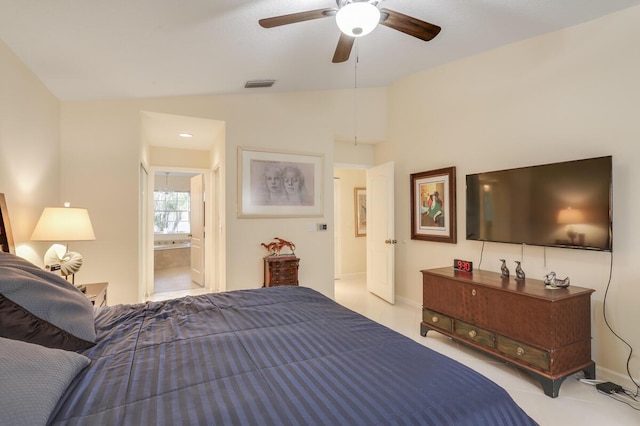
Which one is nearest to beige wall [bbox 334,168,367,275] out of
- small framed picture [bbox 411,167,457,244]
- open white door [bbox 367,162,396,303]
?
open white door [bbox 367,162,396,303]

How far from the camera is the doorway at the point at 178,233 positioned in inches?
215

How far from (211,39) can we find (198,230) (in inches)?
150

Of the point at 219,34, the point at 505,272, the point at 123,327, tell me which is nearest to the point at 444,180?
the point at 505,272

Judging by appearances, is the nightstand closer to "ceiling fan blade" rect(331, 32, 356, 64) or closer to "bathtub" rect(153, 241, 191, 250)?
"ceiling fan blade" rect(331, 32, 356, 64)

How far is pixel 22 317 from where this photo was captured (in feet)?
3.84

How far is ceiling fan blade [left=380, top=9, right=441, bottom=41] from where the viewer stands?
6.43ft

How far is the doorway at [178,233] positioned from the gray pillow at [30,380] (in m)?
→ 4.51

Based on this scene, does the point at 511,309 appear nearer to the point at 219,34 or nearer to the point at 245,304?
the point at 245,304

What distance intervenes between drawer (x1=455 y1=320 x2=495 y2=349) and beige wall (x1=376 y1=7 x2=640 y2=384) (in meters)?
0.46

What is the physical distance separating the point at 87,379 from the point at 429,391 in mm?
1125

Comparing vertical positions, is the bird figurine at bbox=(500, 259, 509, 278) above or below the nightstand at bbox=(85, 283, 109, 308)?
above

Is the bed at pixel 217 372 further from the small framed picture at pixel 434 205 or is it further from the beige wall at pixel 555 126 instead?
the small framed picture at pixel 434 205

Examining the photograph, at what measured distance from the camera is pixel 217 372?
109 cm

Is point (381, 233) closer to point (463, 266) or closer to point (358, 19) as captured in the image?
point (463, 266)
